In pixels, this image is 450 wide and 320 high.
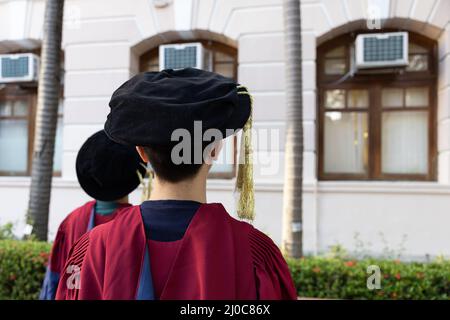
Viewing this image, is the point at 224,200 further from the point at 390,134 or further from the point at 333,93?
the point at 390,134

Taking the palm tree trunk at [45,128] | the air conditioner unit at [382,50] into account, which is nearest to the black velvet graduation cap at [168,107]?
the palm tree trunk at [45,128]

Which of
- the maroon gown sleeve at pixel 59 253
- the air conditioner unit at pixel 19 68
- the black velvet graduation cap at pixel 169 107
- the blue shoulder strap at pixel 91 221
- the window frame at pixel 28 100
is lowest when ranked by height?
the maroon gown sleeve at pixel 59 253

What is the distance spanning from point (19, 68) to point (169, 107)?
24.5 ft

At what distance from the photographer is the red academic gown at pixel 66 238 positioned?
6.89 ft

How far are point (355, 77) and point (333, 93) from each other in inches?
17.0

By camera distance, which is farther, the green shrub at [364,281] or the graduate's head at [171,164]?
the green shrub at [364,281]

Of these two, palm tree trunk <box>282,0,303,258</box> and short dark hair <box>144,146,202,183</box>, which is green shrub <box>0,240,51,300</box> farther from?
short dark hair <box>144,146,202,183</box>

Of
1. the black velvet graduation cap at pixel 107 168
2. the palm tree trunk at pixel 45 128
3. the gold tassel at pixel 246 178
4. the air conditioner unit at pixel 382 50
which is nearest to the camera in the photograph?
the gold tassel at pixel 246 178

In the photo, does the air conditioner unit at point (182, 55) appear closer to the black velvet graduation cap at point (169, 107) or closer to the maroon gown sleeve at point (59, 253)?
the maroon gown sleeve at point (59, 253)

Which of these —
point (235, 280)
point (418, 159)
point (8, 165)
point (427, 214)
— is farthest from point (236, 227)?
point (8, 165)

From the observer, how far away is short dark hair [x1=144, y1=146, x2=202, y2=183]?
1.06 m

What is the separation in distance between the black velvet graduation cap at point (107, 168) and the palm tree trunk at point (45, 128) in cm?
276

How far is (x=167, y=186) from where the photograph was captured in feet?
3.55

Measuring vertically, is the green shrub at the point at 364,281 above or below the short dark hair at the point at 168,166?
below
